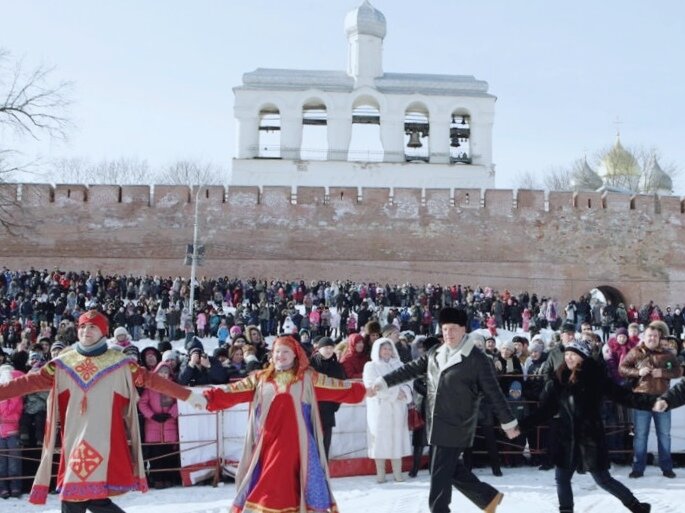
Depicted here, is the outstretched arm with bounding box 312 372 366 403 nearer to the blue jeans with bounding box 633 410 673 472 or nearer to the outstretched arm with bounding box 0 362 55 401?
the outstretched arm with bounding box 0 362 55 401

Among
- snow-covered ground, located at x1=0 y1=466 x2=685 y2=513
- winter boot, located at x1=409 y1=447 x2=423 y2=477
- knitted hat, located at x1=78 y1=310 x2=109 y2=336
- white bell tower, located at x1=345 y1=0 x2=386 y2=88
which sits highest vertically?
white bell tower, located at x1=345 y1=0 x2=386 y2=88

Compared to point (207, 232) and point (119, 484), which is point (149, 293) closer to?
point (207, 232)


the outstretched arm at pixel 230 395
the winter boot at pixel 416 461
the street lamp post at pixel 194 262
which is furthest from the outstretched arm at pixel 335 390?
the street lamp post at pixel 194 262

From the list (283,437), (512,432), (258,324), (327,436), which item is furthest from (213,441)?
(258,324)

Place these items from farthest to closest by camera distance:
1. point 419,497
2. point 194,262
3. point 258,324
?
point 194,262 < point 258,324 < point 419,497

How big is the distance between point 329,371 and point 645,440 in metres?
2.49

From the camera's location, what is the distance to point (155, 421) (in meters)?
6.65

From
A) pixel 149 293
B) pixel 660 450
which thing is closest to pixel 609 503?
pixel 660 450

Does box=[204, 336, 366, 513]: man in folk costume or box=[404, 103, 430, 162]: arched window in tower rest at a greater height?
box=[404, 103, 430, 162]: arched window in tower

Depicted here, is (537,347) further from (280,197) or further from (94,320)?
(280,197)

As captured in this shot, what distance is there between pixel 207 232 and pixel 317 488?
23.1m

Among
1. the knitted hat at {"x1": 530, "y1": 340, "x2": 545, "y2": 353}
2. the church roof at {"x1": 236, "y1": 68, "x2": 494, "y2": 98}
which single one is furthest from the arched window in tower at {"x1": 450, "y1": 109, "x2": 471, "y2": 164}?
the knitted hat at {"x1": 530, "y1": 340, "x2": 545, "y2": 353}

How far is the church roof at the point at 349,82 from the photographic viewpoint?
3094 cm

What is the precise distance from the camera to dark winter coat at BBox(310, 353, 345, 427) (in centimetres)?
636
